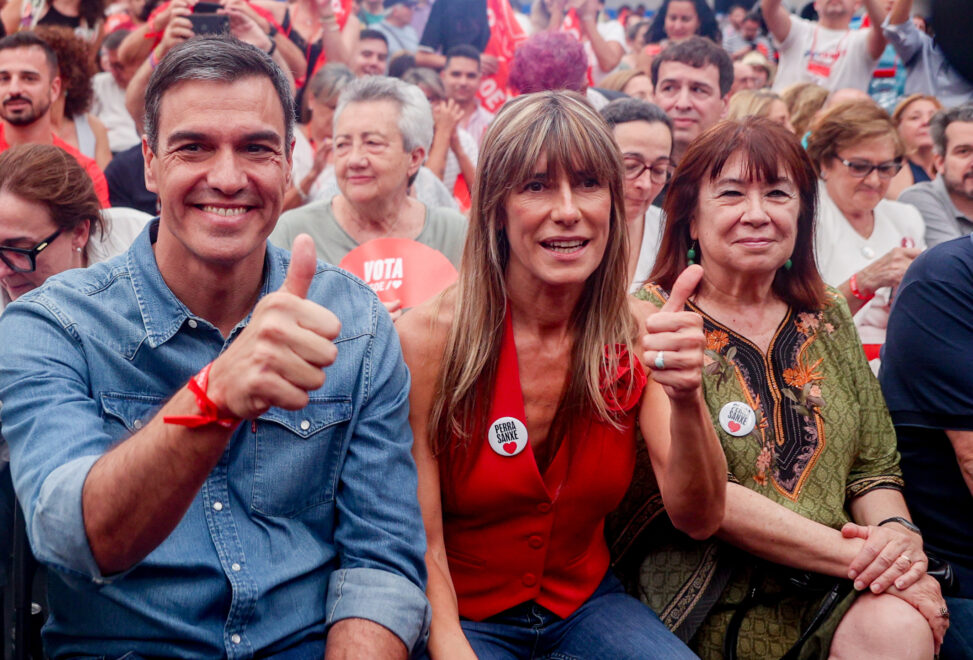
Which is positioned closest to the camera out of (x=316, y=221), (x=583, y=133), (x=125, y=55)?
(x=583, y=133)

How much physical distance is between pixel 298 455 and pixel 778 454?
137cm

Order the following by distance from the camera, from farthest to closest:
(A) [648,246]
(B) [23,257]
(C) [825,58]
Answer: (C) [825,58]
(A) [648,246]
(B) [23,257]

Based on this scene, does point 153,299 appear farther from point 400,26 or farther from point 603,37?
point 603,37

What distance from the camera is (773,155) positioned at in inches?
111

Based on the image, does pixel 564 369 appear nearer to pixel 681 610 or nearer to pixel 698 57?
pixel 681 610

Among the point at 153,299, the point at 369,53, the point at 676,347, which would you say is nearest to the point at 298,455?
the point at 153,299

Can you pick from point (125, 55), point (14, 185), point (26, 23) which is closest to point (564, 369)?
point (14, 185)

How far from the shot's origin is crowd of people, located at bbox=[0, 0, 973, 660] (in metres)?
1.85

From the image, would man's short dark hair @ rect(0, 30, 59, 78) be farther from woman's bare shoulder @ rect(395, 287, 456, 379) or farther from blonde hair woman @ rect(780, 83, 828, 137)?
blonde hair woman @ rect(780, 83, 828, 137)

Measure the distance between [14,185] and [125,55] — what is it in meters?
2.86

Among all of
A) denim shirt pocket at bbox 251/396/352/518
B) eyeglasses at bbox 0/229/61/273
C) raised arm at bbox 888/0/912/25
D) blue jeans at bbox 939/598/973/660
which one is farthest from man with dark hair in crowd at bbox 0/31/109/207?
raised arm at bbox 888/0/912/25

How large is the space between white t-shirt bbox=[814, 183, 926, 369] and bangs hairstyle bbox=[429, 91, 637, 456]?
6.46ft

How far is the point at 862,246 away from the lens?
4.40 meters

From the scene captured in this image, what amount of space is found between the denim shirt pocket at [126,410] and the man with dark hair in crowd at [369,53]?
231 inches
